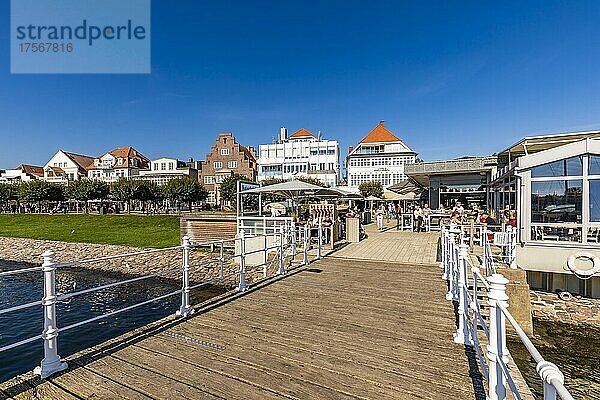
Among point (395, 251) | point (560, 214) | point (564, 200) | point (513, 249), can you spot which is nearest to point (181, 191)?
point (395, 251)

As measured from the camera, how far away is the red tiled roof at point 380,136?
58.2 metres

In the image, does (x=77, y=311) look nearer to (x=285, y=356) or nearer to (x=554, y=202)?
(x=285, y=356)

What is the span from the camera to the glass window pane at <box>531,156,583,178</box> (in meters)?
8.66

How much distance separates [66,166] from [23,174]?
11.2 metres

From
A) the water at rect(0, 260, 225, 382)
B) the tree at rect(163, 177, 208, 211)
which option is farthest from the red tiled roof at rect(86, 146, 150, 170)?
the water at rect(0, 260, 225, 382)

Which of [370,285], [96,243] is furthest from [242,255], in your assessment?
[96,243]

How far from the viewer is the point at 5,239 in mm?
27594

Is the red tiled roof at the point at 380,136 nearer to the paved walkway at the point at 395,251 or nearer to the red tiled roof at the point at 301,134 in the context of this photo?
the red tiled roof at the point at 301,134

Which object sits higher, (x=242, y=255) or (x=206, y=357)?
(x=242, y=255)

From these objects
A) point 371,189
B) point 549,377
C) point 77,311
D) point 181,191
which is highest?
point 371,189

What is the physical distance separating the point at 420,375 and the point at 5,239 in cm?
3471

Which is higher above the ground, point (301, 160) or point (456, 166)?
point (301, 160)

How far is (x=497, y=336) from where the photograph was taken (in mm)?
2498

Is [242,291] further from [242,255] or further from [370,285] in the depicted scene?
[370,285]
